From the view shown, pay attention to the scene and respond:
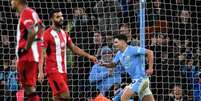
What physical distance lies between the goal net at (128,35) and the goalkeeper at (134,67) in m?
0.89

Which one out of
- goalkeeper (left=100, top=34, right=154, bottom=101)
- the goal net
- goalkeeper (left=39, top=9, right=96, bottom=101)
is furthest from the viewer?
the goal net

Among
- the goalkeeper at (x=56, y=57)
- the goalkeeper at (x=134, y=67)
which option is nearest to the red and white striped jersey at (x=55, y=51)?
the goalkeeper at (x=56, y=57)

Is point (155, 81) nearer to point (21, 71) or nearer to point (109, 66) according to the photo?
point (109, 66)

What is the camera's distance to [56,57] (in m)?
9.16

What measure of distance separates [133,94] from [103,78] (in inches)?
55.0

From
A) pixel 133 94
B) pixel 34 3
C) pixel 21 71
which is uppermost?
pixel 34 3

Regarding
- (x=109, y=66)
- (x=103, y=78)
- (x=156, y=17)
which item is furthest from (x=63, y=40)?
(x=156, y=17)

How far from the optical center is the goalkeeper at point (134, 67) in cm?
1001

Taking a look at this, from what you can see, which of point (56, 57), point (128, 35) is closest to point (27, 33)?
point (56, 57)

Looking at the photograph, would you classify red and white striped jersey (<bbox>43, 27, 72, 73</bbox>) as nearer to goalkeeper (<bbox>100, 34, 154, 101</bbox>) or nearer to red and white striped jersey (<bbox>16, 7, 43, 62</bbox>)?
goalkeeper (<bbox>100, 34, 154, 101</bbox>)

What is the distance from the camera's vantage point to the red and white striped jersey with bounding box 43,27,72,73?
9.14 m

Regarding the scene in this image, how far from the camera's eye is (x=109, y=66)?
1016cm

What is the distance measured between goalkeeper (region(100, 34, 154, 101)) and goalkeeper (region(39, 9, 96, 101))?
1.14 meters

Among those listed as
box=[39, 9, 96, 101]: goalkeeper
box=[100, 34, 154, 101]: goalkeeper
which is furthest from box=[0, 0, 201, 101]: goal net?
box=[39, 9, 96, 101]: goalkeeper
